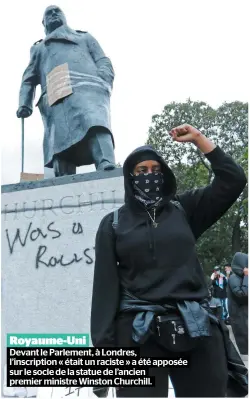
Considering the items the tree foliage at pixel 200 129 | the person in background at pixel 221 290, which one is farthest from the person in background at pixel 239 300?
the tree foliage at pixel 200 129

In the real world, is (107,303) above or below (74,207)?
below

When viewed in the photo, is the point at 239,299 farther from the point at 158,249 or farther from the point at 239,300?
the point at 158,249

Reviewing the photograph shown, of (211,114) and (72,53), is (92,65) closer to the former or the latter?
(72,53)

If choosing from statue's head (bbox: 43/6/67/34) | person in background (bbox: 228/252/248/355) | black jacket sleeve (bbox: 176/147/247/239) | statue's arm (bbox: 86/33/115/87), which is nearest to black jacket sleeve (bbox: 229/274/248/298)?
person in background (bbox: 228/252/248/355)

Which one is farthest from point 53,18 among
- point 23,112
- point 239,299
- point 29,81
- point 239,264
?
point 239,299

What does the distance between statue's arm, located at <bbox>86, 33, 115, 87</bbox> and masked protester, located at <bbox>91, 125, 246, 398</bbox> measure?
4196 mm

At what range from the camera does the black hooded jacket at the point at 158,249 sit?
68.4 inches

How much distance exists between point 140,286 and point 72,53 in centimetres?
472

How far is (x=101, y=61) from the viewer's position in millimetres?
5992

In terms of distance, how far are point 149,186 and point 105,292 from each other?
1.40 feet

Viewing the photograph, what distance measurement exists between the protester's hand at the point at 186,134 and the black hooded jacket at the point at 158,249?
82mm

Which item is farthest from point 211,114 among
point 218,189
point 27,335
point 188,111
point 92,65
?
point 218,189

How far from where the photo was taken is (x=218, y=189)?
188 cm

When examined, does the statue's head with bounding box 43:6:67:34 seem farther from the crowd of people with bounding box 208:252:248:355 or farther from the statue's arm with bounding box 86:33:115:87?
the crowd of people with bounding box 208:252:248:355
